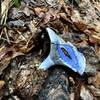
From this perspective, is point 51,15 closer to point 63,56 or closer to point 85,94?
point 63,56

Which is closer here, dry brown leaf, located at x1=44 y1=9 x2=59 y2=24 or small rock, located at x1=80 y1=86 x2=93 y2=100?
small rock, located at x1=80 y1=86 x2=93 y2=100

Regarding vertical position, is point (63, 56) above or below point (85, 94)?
above

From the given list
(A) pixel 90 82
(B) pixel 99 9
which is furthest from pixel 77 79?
(B) pixel 99 9

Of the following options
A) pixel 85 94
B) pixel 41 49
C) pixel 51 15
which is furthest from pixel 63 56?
pixel 51 15

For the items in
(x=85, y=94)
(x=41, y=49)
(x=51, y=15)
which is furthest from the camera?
(x=51, y=15)

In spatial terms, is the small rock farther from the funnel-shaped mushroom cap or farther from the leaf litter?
the funnel-shaped mushroom cap

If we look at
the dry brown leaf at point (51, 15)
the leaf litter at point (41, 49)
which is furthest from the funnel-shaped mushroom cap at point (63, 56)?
the dry brown leaf at point (51, 15)

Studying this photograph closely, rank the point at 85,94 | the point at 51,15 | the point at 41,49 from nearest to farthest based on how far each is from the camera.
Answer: the point at 85,94
the point at 41,49
the point at 51,15

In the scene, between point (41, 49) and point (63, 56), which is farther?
point (41, 49)

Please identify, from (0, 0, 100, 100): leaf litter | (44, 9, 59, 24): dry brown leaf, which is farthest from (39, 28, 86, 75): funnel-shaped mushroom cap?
(44, 9, 59, 24): dry brown leaf
